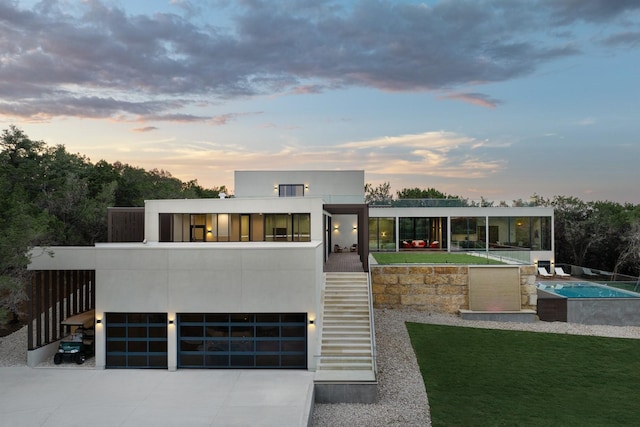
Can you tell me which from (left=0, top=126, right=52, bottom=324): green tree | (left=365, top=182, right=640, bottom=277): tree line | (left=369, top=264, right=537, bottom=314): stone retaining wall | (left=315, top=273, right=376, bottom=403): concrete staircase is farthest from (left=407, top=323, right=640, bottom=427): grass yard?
(left=365, top=182, right=640, bottom=277): tree line

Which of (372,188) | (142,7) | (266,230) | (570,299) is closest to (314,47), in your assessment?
(142,7)

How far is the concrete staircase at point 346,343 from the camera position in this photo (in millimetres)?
13086

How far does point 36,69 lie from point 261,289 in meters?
19.4

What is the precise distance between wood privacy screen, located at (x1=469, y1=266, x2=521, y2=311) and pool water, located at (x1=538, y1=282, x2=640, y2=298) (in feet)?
9.84

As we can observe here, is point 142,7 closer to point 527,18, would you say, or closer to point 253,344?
point 253,344

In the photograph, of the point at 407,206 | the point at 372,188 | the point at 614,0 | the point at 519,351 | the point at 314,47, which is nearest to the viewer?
the point at 519,351

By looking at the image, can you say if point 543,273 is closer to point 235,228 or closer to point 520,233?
point 520,233

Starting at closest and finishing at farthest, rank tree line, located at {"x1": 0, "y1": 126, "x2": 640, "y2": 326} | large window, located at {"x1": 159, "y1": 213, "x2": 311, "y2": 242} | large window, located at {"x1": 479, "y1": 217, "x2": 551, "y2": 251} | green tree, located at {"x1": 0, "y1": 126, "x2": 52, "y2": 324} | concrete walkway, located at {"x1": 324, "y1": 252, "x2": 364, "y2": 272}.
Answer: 1. green tree, located at {"x1": 0, "y1": 126, "x2": 52, "y2": 324}
2. tree line, located at {"x1": 0, "y1": 126, "x2": 640, "y2": 326}
3. concrete walkway, located at {"x1": 324, "y1": 252, "x2": 364, "y2": 272}
4. large window, located at {"x1": 159, "y1": 213, "x2": 311, "y2": 242}
5. large window, located at {"x1": 479, "y1": 217, "x2": 551, "y2": 251}

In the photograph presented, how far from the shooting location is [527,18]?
24.2 m

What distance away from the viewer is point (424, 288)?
23906 millimetres

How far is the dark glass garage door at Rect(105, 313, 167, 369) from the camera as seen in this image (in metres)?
15.4

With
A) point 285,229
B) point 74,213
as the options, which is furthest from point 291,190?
point 74,213

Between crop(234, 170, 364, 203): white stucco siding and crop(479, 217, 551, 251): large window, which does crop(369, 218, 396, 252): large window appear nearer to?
crop(234, 170, 364, 203): white stucco siding

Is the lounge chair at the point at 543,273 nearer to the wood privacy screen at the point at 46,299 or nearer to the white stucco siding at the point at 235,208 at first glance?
the white stucco siding at the point at 235,208
